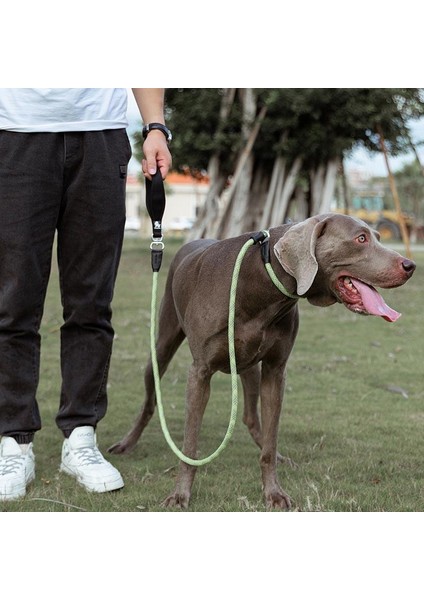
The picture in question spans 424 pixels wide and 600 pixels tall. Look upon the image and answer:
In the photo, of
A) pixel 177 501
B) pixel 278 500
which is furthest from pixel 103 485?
pixel 278 500

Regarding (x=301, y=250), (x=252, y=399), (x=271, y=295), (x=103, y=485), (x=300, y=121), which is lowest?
(x=103, y=485)

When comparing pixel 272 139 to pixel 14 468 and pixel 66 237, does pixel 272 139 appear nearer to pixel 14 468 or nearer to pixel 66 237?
pixel 66 237

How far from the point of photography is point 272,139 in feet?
58.4

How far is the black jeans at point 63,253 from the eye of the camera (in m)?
3.40

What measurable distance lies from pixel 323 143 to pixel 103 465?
1460 centimetres

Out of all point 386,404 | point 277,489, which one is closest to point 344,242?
point 277,489

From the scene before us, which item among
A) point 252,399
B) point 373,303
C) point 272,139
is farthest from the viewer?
point 272,139

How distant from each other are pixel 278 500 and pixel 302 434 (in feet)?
4.36

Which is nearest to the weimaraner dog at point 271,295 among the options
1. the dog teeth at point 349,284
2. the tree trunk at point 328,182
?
the dog teeth at point 349,284

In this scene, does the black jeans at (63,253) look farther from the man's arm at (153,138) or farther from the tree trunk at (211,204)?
the tree trunk at (211,204)

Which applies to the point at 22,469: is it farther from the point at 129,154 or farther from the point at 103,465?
the point at 129,154

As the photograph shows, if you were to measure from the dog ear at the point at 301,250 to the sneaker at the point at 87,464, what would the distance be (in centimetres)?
127

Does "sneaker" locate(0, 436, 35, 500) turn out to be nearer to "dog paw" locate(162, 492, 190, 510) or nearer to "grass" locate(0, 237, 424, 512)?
"grass" locate(0, 237, 424, 512)

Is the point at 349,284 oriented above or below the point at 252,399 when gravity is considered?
above
